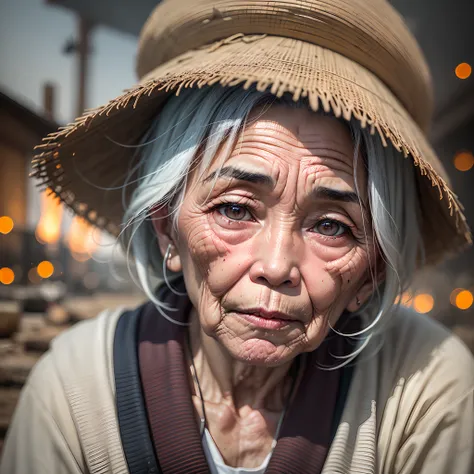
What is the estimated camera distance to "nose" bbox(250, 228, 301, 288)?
114cm

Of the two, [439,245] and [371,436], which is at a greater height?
[439,245]

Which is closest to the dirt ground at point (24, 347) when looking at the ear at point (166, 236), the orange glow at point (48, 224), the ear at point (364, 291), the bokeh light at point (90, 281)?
the orange glow at point (48, 224)

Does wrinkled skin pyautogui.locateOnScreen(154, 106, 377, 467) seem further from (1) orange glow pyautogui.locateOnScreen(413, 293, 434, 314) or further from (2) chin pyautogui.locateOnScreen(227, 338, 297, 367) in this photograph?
(1) orange glow pyautogui.locateOnScreen(413, 293, 434, 314)

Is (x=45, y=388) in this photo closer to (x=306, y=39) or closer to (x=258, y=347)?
(x=258, y=347)

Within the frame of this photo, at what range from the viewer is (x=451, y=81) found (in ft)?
11.9

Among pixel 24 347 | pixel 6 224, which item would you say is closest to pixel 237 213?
pixel 24 347

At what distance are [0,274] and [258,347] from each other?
280 centimetres

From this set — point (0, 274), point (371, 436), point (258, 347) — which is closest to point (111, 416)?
point (258, 347)

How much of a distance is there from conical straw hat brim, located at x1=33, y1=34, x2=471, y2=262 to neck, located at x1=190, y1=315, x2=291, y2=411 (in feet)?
2.28

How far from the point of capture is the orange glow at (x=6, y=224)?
2.69 m

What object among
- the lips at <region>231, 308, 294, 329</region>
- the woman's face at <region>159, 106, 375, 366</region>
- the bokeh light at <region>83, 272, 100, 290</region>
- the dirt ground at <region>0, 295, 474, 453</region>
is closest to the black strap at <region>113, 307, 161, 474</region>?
the woman's face at <region>159, 106, 375, 366</region>

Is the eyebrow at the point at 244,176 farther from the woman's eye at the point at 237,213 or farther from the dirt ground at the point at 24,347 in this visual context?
the dirt ground at the point at 24,347

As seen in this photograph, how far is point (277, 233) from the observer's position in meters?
1.18

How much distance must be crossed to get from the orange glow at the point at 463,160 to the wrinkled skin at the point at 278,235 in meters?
3.14
